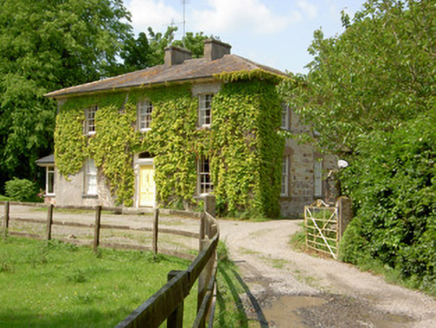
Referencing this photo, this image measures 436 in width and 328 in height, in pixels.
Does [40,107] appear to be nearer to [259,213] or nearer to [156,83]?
[156,83]

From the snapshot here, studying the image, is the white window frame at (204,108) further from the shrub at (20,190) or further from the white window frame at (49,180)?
the shrub at (20,190)

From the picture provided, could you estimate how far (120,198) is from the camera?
82.6 feet

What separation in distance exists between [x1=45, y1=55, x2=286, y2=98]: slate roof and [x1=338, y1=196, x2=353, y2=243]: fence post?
10766 millimetres

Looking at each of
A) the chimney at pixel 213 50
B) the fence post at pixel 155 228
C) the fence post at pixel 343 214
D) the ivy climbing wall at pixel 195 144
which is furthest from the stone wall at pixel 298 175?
the fence post at pixel 155 228

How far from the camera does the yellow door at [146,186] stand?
80.2 feet

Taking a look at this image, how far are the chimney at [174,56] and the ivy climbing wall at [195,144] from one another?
423cm

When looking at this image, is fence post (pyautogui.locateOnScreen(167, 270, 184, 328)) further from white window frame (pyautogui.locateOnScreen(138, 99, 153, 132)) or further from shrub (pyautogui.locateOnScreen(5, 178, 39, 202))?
shrub (pyautogui.locateOnScreen(5, 178, 39, 202))

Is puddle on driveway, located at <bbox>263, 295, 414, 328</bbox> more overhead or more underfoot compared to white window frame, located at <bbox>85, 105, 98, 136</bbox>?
more underfoot

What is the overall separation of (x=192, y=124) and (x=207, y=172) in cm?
235

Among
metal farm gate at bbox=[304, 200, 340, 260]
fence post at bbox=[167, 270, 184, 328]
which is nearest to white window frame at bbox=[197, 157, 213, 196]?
metal farm gate at bbox=[304, 200, 340, 260]

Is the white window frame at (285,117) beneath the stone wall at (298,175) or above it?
above

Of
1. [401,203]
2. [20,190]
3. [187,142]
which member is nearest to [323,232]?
[401,203]

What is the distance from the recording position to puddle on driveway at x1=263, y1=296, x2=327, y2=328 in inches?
264

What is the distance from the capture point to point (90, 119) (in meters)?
27.4
